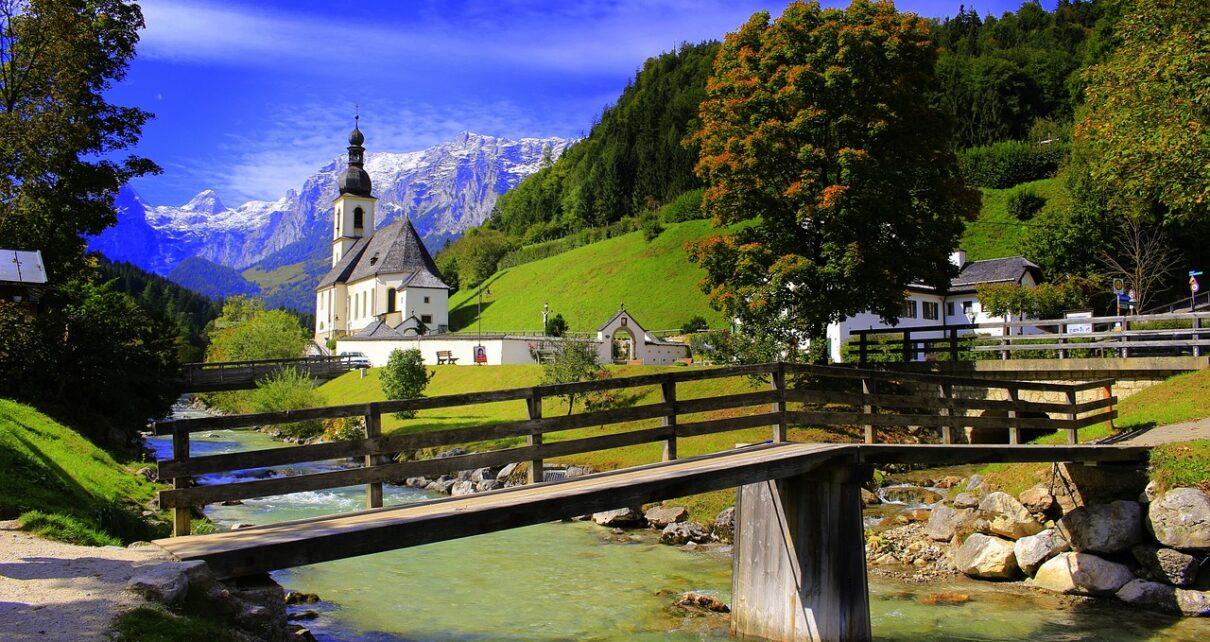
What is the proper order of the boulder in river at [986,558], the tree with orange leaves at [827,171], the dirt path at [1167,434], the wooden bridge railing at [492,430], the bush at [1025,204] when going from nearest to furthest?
the wooden bridge railing at [492,430] → the boulder in river at [986,558] → the dirt path at [1167,434] → the tree with orange leaves at [827,171] → the bush at [1025,204]

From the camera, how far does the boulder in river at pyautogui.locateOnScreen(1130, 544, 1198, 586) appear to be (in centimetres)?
1255

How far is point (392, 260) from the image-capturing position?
94.6 m

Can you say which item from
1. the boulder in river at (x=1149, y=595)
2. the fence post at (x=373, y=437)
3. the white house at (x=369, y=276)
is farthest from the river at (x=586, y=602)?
the white house at (x=369, y=276)

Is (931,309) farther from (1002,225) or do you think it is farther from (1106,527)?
(1106,527)

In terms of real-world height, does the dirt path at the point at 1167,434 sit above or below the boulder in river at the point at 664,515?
above

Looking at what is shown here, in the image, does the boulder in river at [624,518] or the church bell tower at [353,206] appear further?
the church bell tower at [353,206]

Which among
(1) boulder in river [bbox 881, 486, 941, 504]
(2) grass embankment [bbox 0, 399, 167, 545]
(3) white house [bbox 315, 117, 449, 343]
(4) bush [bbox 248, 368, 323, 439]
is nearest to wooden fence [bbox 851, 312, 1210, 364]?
(1) boulder in river [bbox 881, 486, 941, 504]

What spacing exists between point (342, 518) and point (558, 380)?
82.5 feet

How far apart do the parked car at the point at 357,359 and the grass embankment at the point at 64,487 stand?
48.2 m

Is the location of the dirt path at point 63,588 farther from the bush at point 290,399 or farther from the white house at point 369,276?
the white house at point 369,276

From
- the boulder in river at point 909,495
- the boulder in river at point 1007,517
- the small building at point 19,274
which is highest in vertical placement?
the small building at point 19,274

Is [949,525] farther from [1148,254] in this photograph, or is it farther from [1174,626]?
[1148,254]

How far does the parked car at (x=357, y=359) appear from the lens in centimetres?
6769

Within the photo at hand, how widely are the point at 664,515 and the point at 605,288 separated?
6742 centimetres
